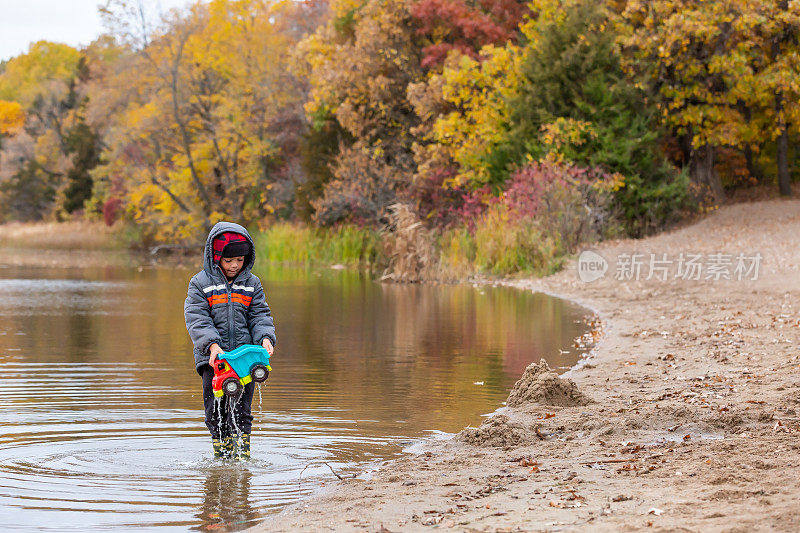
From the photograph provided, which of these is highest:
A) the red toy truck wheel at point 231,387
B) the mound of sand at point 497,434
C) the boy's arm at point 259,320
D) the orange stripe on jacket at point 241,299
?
the orange stripe on jacket at point 241,299

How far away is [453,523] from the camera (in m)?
5.45

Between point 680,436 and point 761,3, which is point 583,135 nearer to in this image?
point 761,3

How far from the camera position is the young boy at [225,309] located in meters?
7.28

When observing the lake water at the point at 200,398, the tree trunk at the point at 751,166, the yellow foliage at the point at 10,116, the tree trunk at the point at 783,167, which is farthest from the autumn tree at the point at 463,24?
the yellow foliage at the point at 10,116

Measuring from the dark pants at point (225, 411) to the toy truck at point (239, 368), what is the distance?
0.25 m

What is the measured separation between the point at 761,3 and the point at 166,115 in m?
28.6

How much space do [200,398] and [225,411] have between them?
10.8ft

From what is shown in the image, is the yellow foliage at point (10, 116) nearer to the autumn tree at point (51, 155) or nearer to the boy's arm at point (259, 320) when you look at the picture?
the autumn tree at point (51, 155)

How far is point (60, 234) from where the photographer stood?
241 feet

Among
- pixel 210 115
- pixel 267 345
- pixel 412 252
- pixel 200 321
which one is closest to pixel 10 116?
pixel 210 115

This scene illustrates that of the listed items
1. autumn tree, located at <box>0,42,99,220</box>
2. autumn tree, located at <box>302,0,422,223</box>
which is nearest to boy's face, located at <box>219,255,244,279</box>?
autumn tree, located at <box>302,0,422,223</box>

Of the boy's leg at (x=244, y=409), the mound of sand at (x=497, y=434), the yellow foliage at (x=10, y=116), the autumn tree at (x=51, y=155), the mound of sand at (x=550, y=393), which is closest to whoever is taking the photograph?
the boy's leg at (x=244, y=409)

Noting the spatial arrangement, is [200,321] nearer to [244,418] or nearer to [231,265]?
[231,265]

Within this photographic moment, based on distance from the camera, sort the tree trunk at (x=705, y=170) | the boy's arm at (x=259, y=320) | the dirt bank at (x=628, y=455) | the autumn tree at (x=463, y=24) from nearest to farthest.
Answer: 1. the dirt bank at (x=628, y=455)
2. the boy's arm at (x=259, y=320)
3. the autumn tree at (x=463, y=24)
4. the tree trunk at (x=705, y=170)
